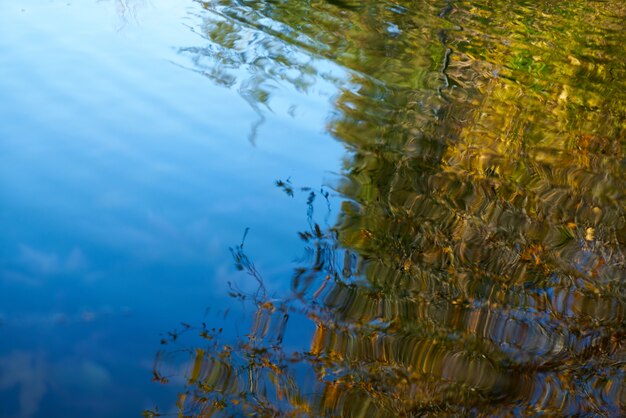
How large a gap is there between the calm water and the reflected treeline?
2 cm

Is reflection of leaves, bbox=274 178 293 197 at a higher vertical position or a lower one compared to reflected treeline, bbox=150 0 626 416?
lower

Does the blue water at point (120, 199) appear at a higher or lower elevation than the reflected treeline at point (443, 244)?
lower

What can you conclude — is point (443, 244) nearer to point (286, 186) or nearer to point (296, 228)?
point (296, 228)

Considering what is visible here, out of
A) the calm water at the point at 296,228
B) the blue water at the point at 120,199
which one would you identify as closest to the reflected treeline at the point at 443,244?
the calm water at the point at 296,228

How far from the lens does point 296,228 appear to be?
467cm

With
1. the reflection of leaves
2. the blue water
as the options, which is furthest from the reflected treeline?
the reflection of leaves

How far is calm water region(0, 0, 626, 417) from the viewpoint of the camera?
3275 mm

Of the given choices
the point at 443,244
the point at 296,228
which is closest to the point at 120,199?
the point at 296,228

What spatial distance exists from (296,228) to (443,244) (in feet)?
3.31

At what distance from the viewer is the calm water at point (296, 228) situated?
328cm

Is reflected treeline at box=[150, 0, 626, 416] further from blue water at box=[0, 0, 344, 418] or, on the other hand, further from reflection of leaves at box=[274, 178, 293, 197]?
reflection of leaves at box=[274, 178, 293, 197]

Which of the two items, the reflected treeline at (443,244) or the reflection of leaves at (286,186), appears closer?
the reflected treeline at (443,244)

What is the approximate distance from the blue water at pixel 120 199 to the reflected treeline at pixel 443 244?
30 cm

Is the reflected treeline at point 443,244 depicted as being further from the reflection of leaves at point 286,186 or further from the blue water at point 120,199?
the reflection of leaves at point 286,186
